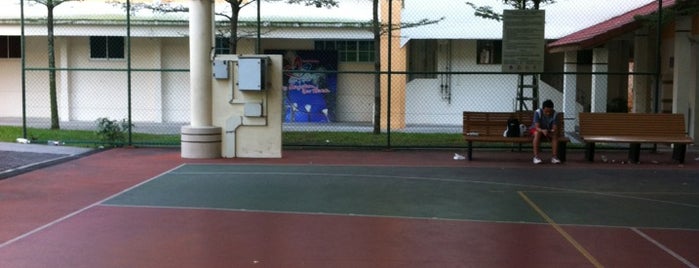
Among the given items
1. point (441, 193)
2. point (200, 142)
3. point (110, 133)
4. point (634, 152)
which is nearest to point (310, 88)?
point (110, 133)

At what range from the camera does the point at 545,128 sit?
14031 mm

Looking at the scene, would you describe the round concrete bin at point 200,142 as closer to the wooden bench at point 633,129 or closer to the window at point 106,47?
the wooden bench at point 633,129

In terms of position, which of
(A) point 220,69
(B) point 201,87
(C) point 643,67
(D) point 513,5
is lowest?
(B) point 201,87

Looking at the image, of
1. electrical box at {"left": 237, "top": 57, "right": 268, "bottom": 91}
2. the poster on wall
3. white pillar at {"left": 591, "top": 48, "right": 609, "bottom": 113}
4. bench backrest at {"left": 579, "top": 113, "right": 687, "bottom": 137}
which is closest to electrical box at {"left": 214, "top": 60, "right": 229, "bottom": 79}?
electrical box at {"left": 237, "top": 57, "right": 268, "bottom": 91}

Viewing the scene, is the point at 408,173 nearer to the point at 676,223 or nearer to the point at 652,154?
the point at 676,223

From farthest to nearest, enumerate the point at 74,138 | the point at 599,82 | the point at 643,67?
the point at 599,82 → the point at 643,67 → the point at 74,138

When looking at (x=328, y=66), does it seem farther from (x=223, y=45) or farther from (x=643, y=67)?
(x=643, y=67)

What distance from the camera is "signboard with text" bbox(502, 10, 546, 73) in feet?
51.1

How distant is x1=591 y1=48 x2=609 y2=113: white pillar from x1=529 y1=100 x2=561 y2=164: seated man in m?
9.60

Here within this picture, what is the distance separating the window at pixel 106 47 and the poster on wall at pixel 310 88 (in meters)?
5.67

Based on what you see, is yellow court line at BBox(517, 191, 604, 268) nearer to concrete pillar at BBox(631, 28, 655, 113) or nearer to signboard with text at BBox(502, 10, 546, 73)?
signboard with text at BBox(502, 10, 546, 73)

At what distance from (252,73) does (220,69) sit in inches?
30.7

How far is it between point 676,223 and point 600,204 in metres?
1.27

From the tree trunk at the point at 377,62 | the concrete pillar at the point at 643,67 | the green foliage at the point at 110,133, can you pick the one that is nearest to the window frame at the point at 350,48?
the tree trunk at the point at 377,62
